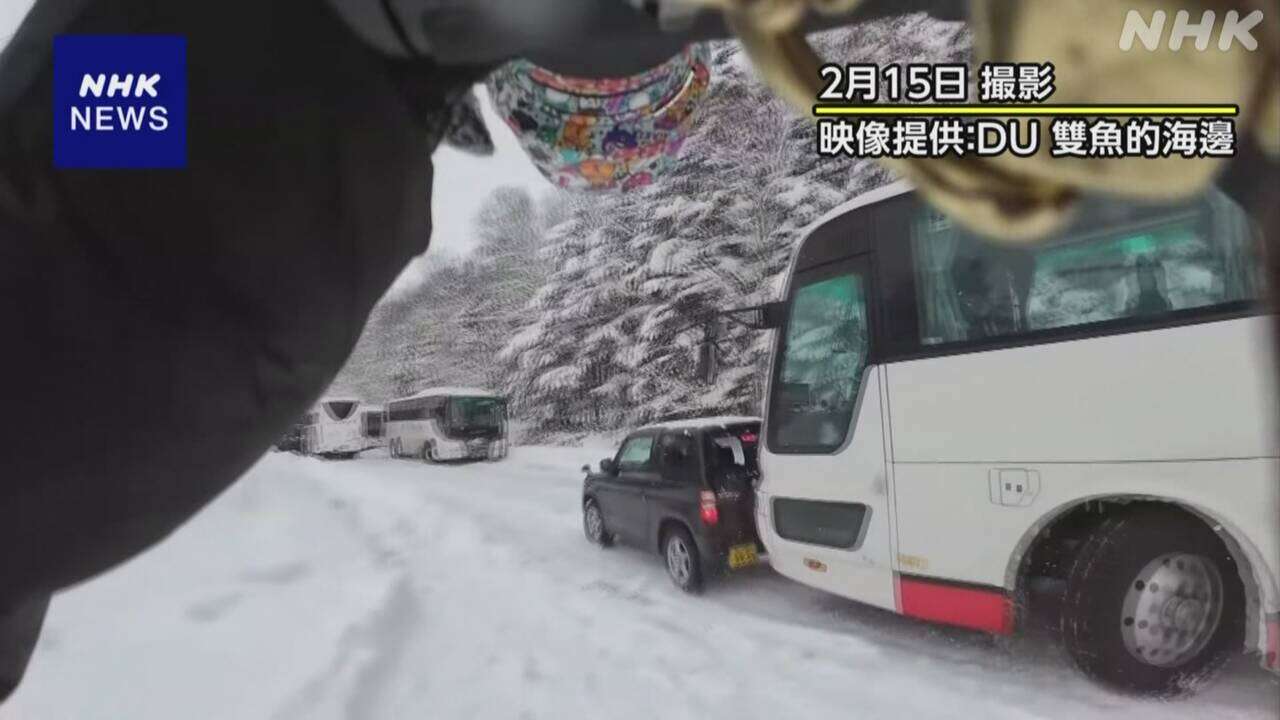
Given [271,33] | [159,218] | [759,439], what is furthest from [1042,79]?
[759,439]

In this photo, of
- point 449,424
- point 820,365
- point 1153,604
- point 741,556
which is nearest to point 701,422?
point 820,365

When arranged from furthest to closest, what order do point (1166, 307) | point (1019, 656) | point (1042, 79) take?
1. point (1019, 656)
2. point (1166, 307)
3. point (1042, 79)

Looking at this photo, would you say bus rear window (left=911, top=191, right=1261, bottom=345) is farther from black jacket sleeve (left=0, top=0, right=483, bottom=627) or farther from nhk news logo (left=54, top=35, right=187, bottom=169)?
nhk news logo (left=54, top=35, right=187, bottom=169)

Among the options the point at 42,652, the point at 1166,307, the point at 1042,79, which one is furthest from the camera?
the point at 1166,307

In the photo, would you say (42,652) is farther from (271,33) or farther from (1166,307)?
(1166,307)

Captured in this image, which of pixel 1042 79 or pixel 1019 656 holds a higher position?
pixel 1042 79

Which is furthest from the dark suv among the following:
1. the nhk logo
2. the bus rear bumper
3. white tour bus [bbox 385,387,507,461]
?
the nhk logo
